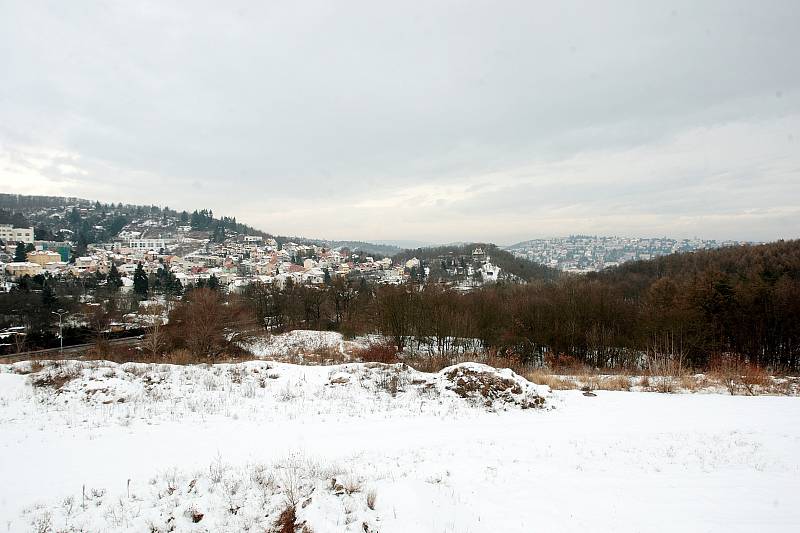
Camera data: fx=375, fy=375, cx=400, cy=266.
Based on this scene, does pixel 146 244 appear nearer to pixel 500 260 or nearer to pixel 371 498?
pixel 500 260

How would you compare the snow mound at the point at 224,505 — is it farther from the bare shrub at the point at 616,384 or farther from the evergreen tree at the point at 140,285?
the evergreen tree at the point at 140,285

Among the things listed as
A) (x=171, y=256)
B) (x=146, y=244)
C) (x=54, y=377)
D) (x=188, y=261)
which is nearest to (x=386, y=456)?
(x=54, y=377)

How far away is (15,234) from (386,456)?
171m

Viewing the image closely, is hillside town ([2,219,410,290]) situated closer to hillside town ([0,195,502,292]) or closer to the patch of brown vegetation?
hillside town ([0,195,502,292])

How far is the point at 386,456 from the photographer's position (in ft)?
19.6

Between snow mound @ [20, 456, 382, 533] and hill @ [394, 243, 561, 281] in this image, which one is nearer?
snow mound @ [20, 456, 382, 533]

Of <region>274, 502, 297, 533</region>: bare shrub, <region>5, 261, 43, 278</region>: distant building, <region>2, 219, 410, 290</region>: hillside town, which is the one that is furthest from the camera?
<region>2, 219, 410, 290</region>: hillside town

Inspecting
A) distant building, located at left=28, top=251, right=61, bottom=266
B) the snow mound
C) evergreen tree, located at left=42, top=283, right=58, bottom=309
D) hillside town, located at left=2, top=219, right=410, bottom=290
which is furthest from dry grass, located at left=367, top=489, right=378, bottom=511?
distant building, located at left=28, top=251, right=61, bottom=266

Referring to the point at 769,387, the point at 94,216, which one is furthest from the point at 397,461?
the point at 94,216

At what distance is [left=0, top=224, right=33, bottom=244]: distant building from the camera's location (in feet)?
395

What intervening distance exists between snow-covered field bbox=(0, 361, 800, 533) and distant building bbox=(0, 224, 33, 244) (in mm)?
156489

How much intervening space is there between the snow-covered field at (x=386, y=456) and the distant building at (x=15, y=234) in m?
156

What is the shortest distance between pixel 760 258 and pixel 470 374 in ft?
252

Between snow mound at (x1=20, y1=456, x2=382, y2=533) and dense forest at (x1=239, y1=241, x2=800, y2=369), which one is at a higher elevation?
snow mound at (x1=20, y1=456, x2=382, y2=533)
